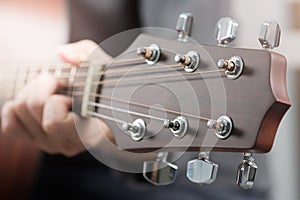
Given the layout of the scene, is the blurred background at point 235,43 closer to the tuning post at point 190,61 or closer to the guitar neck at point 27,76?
the guitar neck at point 27,76

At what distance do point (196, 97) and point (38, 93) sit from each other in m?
0.29

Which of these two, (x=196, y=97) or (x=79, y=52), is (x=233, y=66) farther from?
(x=79, y=52)

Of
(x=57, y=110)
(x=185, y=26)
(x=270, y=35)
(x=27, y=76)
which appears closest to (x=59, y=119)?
(x=57, y=110)

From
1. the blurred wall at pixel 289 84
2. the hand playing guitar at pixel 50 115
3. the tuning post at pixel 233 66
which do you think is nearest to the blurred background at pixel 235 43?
the blurred wall at pixel 289 84

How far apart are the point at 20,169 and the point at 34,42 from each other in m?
0.24

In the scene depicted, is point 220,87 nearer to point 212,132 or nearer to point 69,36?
point 212,132

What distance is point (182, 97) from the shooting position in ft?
1.70

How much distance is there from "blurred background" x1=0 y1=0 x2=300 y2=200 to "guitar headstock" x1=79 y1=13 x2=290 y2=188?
25 centimetres

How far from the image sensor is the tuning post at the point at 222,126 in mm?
463

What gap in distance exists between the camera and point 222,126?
1.53 ft

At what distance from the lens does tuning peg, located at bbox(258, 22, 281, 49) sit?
1.48 ft

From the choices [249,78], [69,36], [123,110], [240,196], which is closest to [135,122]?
[123,110]

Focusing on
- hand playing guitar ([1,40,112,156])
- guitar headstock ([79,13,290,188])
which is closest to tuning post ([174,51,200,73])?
guitar headstock ([79,13,290,188])

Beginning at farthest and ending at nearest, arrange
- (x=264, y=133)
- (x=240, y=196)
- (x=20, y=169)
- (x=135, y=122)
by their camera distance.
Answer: (x=20, y=169) → (x=240, y=196) → (x=135, y=122) → (x=264, y=133)
